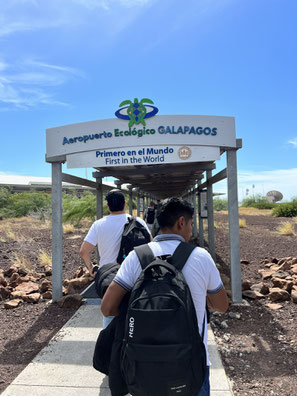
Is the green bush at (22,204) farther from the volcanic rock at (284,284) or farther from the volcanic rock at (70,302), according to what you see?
the volcanic rock at (284,284)

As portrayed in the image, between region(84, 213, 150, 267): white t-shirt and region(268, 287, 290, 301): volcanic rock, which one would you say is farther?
region(268, 287, 290, 301): volcanic rock

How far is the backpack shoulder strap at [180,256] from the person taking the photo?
1884mm

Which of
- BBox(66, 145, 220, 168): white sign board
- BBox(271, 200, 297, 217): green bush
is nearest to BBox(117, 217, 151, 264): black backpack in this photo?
BBox(66, 145, 220, 168): white sign board

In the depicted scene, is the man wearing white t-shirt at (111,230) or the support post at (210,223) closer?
the man wearing white t-shirt at (111,230)

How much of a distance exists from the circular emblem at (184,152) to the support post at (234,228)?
2.13 feet

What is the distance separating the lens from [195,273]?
1.91m

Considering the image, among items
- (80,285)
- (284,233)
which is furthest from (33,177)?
(80,285)

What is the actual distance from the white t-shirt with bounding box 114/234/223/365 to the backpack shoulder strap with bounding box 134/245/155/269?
0.10ft

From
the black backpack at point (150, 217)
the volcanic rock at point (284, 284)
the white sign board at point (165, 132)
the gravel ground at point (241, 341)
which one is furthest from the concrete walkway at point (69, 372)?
the black backpack at point (150, 217)

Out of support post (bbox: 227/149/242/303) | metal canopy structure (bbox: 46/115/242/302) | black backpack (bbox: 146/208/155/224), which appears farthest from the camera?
black backpack (bbox: 146/208/155/224)

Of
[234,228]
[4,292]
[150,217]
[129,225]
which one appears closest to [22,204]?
[150,217]

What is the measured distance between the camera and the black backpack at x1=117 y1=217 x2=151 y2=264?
3373 millimetres

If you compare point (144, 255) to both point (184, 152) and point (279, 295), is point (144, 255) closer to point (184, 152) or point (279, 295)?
point (184, 152)

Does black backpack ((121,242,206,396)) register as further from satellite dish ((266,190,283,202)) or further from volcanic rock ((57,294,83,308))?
satellite dish ((266,190,283,202))
